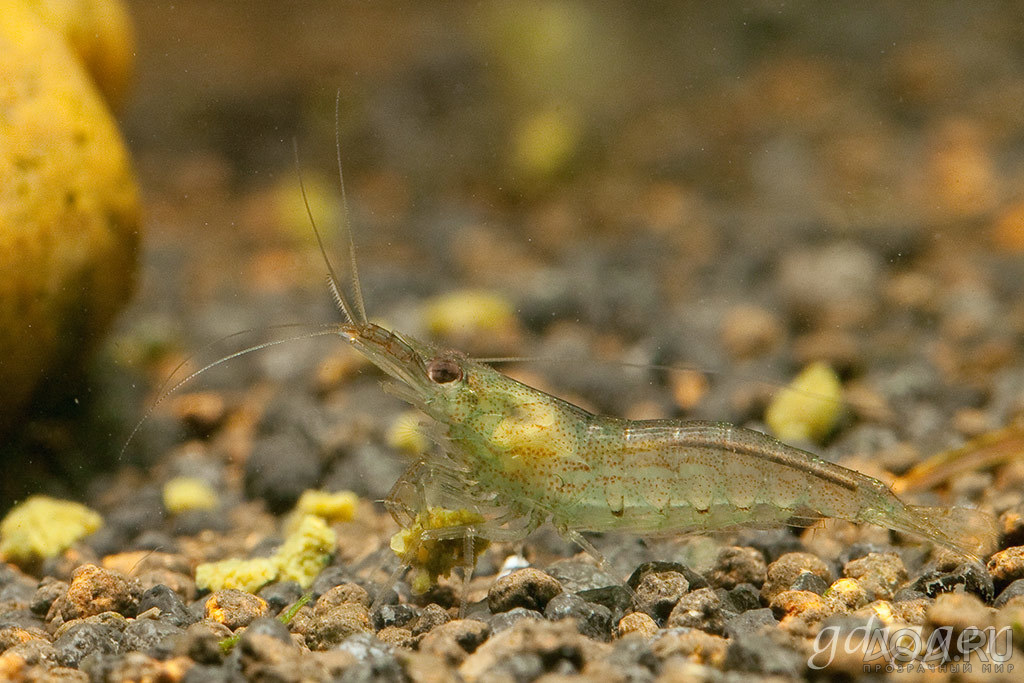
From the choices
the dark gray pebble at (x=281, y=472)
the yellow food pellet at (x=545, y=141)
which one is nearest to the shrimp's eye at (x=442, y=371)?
the dark gray pebble at (x=281, y=472)

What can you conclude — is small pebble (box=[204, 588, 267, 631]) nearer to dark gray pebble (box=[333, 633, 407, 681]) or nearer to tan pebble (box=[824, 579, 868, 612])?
dark gray pebble (box=[333, 633, 407, 681])

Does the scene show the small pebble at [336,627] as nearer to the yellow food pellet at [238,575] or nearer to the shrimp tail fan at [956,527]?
the yellow food pellet at [238,575]

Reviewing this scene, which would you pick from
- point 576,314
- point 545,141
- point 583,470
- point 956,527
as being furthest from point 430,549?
point 545,141

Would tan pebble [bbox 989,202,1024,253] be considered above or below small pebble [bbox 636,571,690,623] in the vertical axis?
above

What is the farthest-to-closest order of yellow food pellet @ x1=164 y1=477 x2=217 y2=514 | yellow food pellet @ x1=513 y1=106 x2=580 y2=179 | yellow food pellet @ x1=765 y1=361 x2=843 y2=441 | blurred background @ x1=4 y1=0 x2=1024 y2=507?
yellow food pellet @ x1=513 y1=106 x2=580 y2=179 < blurred background @ x1=4 y1=0 x2=1024 y2=507 < yellow food pellet @ x1=765 y1=361 x2=843 y2=441 < yellow food pellet @ x1=164 y1=477 x2=217 y2=514

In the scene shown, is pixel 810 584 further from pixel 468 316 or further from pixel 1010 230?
pixel 1010 230

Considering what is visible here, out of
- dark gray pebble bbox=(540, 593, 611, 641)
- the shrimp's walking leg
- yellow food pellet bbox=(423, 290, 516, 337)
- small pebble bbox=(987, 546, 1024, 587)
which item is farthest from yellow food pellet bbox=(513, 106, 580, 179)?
small pebble bbox=(987, 546, 1024, 587)

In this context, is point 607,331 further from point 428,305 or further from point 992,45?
point 992,45
